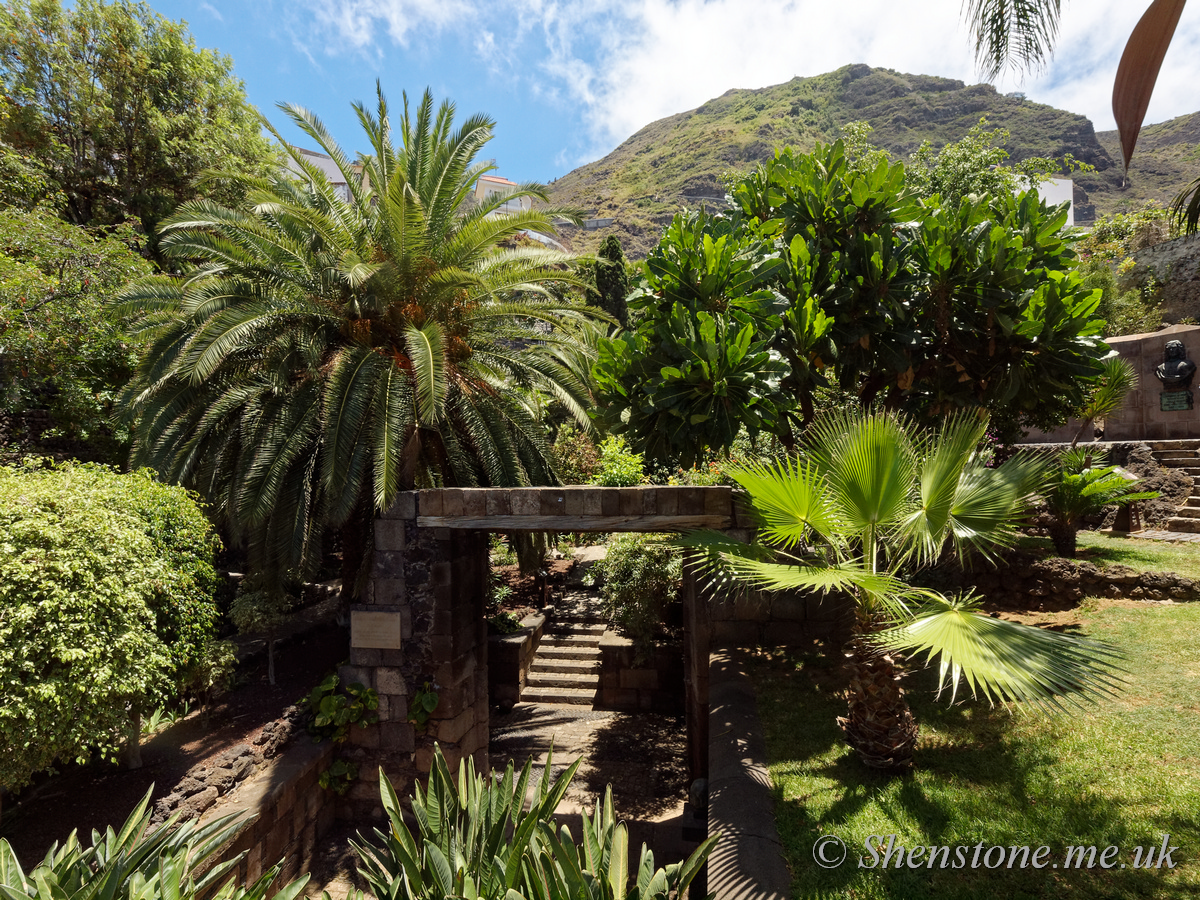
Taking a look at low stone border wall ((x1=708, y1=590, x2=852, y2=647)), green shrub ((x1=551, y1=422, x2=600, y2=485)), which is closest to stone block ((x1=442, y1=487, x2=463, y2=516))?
low stone border wall ((x1=708, y1=590, x2=852, y2=647))

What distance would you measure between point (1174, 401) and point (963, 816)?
1251 centimetres

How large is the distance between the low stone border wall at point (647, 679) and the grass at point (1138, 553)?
5883 millimetres

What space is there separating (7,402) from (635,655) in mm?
11311

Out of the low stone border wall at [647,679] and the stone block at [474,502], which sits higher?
the stone block at [474,502]

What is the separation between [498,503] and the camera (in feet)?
21.9

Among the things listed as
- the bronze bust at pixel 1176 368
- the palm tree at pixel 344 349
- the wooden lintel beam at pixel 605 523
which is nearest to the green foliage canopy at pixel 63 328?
the palm tree at pixel 344 349

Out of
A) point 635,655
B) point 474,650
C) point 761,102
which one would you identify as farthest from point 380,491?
point 761,102

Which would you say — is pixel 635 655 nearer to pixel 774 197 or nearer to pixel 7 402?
pixel 774 197

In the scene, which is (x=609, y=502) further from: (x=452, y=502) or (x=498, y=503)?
(x=452, y=502)

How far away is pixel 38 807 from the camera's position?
6.06m

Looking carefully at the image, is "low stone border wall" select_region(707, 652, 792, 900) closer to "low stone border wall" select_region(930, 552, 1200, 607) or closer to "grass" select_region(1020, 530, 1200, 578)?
"low stone border wall" select_region(930, 552, 1200, 607)

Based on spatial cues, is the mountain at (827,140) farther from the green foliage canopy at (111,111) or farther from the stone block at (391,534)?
the stone block at (391,534)

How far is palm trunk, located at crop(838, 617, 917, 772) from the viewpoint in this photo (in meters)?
4.05

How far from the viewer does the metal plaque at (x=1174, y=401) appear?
11566mm
